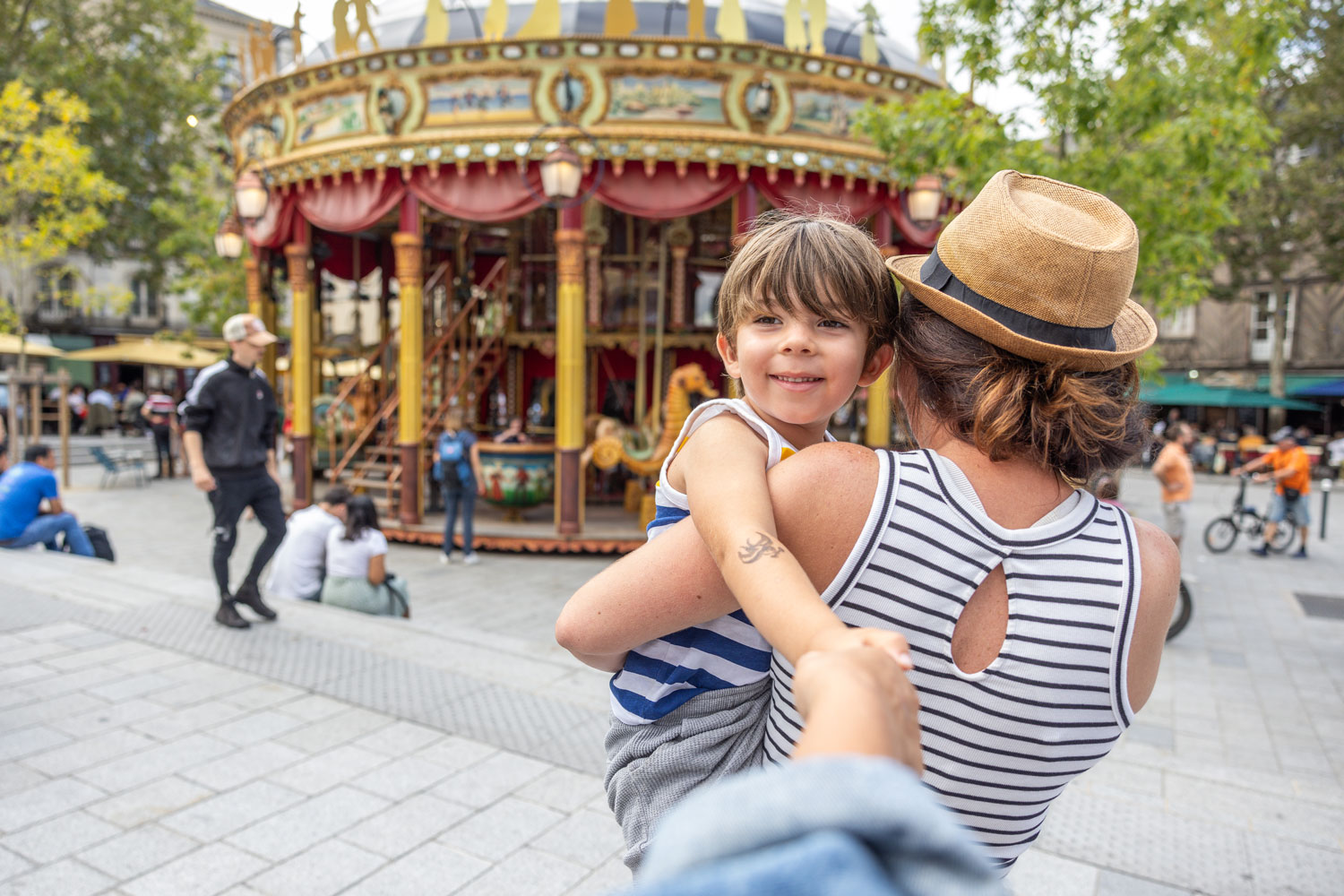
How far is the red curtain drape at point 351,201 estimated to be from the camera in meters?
10.3

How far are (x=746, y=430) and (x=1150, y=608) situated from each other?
1.86 feet

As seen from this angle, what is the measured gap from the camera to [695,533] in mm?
1163

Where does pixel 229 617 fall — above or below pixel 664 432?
below

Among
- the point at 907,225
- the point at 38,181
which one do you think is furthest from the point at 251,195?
the point at 38,181

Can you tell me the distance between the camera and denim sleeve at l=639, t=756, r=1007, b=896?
55 centimetres

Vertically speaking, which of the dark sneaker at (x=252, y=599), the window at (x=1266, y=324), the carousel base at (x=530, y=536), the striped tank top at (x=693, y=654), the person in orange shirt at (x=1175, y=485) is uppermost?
the window at (x=1266, y=324)

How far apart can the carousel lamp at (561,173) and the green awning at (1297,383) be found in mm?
27660

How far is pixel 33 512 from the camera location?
321 inches

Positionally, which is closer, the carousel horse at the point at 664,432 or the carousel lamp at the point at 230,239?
the carousel horse at the point at 664,432

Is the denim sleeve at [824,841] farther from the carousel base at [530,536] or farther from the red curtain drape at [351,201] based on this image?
the red curtain drape at [351,201]

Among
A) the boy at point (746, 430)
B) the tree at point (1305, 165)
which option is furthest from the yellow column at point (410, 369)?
the tree at point (1305, 165)

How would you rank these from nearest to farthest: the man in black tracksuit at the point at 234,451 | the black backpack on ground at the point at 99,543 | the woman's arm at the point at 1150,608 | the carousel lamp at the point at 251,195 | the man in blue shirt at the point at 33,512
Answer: the woman's arm at the point at 1150,608, the man in black tracksuit at the point at 234,451, the man in blue shirt at the point at 33,512, the black backpack on ground at the point at 99,543, the carousel lamp at the point at 251,195

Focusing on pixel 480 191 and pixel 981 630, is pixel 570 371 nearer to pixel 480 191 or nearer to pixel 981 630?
pixel 480 191

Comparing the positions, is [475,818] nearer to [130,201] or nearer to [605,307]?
[605,307]
